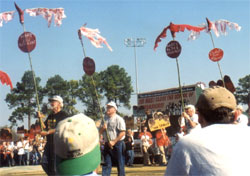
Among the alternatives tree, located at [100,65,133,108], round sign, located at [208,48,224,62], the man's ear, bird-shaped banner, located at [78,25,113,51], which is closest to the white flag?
bird-shaped banner, located at [78,25,113,51]

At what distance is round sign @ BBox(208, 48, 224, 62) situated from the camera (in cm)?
1413

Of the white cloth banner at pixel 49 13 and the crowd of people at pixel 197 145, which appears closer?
the crowd of people at pixel 197 145

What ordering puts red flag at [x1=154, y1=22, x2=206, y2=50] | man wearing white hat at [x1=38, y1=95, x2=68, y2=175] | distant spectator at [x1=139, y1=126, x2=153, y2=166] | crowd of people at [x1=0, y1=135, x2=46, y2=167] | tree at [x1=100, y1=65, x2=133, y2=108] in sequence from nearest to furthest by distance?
man wearing white hat at [x1=38, y1=95, x2=68, y2=175] → red flag at [x1=154, y1=22, x2=206, y2=50] → distant spectator at [x1=139, y1=126, x2=153, y2=166] → crowd of people at [x1=0, y1=135, x2=46, y2=167] → tree at [x1=100, y1=65, x2=133, y2=108]

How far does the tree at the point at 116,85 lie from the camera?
81.9 metres

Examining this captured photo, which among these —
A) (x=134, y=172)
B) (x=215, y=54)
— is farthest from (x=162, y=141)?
(x=215, y=54)

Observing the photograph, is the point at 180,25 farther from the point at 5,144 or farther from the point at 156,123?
the point at 5,144

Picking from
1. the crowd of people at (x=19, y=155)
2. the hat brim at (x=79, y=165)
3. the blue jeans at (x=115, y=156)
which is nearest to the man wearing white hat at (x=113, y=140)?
the blue jeans at (x=115, y=156)

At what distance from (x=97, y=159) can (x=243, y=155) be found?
84 cm

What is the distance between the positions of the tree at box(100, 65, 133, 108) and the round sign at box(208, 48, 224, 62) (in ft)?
217

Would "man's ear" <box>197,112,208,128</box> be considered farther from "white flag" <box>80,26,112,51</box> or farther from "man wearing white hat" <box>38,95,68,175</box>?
"white flag" <box>80,26,112,51</box>

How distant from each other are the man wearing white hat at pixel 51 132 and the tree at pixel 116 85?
7164cm

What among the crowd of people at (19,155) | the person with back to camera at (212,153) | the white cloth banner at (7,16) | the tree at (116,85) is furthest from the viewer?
the tree at (116,85)

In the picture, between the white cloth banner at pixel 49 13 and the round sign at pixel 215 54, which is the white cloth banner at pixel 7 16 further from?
the round sign at pixel 215 54

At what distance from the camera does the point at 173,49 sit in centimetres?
1207
